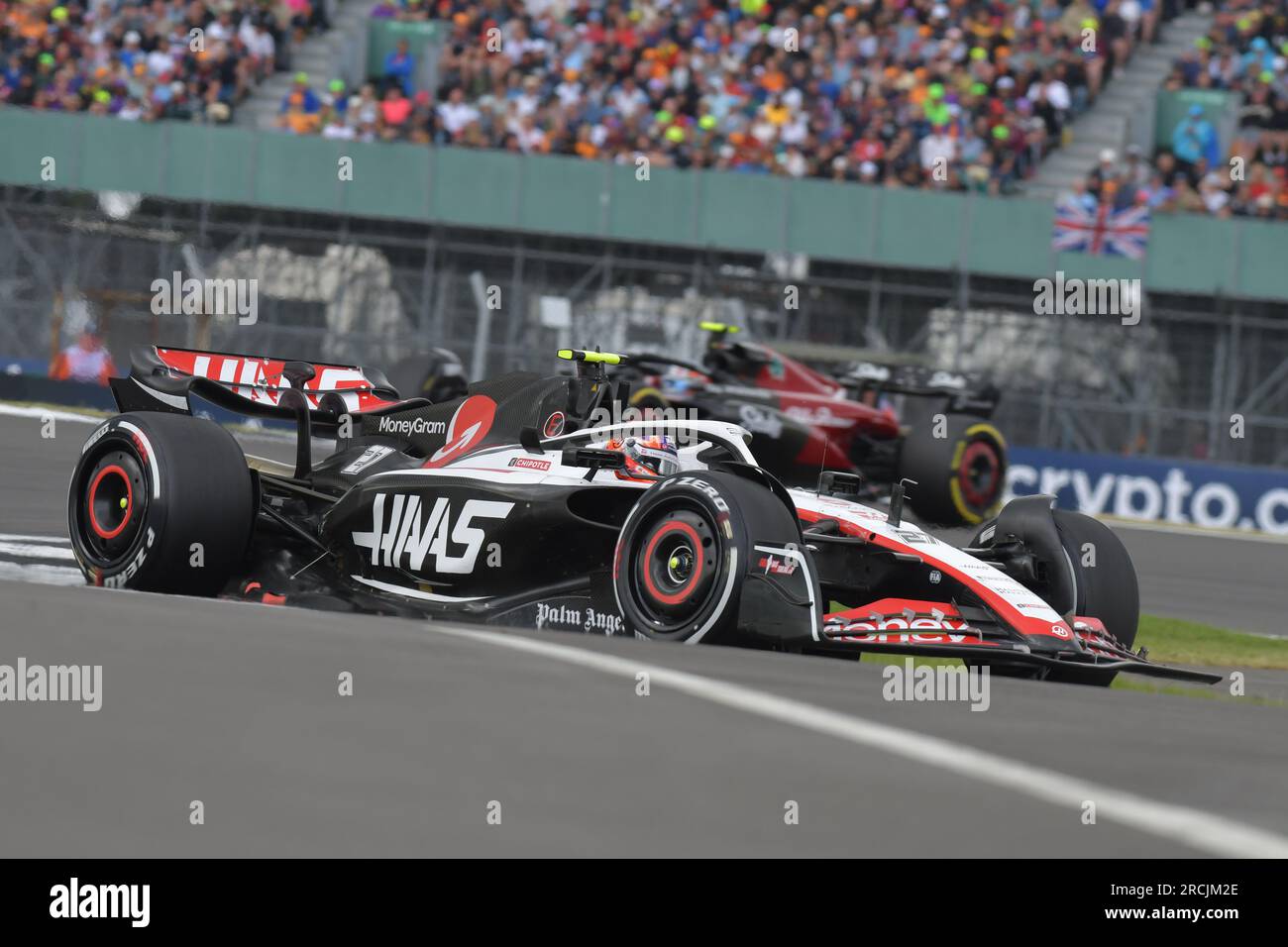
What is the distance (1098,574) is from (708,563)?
191 cm

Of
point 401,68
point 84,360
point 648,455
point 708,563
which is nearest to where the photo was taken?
point 708,563

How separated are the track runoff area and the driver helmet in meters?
2.27

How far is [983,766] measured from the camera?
3.62m

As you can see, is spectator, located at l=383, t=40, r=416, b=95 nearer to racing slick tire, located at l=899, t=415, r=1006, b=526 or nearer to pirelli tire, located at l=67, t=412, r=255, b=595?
racing slick tire, located at l=899, t=415, r=1006, b=526

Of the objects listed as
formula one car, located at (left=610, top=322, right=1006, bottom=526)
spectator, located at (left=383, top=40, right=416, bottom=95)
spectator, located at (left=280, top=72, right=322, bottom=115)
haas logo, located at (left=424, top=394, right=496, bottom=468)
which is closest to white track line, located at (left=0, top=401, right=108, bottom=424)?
formula one car, located at (left=610, top=322, right=1006, bottom=526)

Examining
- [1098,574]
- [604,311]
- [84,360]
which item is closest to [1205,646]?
[1098,574]

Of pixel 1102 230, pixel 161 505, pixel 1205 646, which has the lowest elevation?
pixel 1205 646

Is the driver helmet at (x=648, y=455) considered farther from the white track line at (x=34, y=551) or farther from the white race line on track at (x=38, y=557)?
the white track line at (x=34, y=551)

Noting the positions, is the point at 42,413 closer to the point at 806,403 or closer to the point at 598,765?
the point at 806,403

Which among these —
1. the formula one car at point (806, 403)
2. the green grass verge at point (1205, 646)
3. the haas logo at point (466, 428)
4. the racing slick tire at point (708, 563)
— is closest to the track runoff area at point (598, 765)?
the racing slick tire at point (708, 563)

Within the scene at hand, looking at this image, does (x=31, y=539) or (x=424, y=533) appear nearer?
(x=424, y=533)

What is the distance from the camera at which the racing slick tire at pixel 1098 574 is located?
7.43 metres

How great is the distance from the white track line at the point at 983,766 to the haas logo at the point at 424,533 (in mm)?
2659

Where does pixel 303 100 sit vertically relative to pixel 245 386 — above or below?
above
